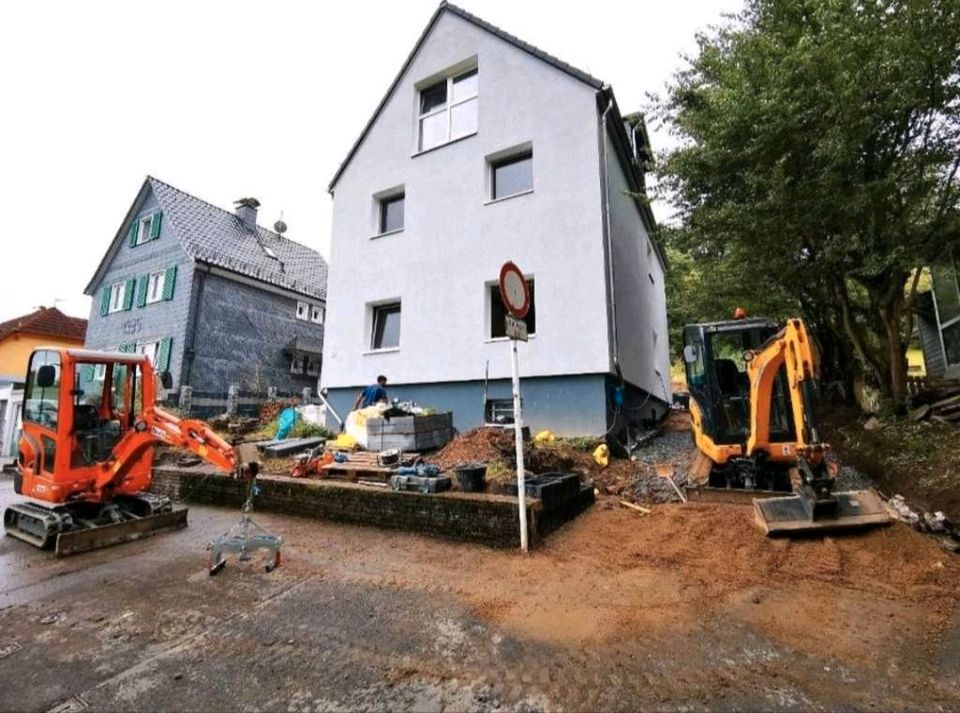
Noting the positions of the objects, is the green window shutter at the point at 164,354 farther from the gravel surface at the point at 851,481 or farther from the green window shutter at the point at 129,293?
the gravel surface at the point at 851,481

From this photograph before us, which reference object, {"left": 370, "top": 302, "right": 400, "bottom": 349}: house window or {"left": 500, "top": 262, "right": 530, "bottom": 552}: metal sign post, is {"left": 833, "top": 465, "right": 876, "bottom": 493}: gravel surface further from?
{"left": 370, "top": 302, "right": 400, "bottom": 349}: house window

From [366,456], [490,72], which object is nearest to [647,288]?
[490,72]

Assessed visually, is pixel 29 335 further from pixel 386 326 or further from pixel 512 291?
pixel 512 291

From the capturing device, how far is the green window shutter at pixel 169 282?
1780 centimetres

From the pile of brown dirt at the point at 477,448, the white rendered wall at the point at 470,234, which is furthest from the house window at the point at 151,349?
the pile of brown dirt at the point at 477,448

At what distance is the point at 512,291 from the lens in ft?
15.9

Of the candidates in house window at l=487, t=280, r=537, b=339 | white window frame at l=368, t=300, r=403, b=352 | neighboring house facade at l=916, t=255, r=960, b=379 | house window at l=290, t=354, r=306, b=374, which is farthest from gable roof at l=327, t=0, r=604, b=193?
house window at l=290, t=354, r=306, b=374

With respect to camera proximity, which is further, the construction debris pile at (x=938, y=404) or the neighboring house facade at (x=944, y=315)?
the neighboring house facade at (x=944, y=315)

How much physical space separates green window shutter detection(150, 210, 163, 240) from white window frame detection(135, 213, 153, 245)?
24 centimetres

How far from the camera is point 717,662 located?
2684mm

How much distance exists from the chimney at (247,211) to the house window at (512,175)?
16126mm

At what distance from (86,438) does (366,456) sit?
12.1 feet

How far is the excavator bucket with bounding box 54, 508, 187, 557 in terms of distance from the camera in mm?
5008

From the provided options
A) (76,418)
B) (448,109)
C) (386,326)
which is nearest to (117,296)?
(386,326)
